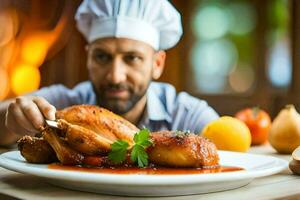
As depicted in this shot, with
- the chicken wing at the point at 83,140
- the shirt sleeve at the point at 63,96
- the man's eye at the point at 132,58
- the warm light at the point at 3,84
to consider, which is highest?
the man's eye at the point at 132,58

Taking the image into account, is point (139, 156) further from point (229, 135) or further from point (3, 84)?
point (3, 84)

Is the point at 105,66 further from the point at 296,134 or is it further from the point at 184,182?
the point at 184,182

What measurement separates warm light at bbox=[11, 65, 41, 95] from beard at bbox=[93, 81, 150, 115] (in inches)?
29.1

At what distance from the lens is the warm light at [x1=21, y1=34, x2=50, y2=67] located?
199 centimetres

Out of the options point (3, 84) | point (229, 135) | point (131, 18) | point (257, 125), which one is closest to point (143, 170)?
point (229, 135)

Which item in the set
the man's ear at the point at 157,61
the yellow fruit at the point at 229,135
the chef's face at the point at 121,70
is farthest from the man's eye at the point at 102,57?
the yellow fruit at the point at 229,135

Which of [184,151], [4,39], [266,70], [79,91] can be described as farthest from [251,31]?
[184,151]

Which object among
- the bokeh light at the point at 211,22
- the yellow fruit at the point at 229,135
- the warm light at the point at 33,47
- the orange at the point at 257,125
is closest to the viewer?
the yellow fruit at the point at 229,135

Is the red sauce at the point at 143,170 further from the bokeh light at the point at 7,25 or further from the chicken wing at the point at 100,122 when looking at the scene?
the bokeh light at the point at 7,25

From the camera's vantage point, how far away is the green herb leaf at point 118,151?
46 centimetres

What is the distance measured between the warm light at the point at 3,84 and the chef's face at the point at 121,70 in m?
0.80

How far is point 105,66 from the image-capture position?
1222mm

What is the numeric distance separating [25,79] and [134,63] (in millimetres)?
885

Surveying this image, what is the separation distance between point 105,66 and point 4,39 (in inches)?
36.1
